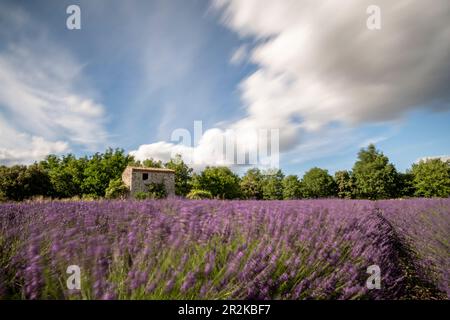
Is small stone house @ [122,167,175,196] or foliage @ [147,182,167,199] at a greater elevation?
small stone house @ [122,167,175,196]

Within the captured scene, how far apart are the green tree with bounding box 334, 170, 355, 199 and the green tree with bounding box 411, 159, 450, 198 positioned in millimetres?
7575

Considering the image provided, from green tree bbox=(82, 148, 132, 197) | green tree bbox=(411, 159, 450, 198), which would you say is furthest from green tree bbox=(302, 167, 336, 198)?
green tree bbox=(82, 148, 132, 197)

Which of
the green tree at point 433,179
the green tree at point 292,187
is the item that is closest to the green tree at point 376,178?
the green tree at point 433,179

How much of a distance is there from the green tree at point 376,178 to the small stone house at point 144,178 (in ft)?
83.2

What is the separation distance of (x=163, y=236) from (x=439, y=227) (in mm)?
3677

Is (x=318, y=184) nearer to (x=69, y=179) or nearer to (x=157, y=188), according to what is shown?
(x=157, y=188)

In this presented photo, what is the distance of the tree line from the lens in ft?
95.6

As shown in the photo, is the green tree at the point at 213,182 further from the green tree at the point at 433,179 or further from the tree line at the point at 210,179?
the green tree at the point at 433,179

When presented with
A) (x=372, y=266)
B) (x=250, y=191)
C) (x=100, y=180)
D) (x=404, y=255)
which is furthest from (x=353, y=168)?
(x=372, y=266)

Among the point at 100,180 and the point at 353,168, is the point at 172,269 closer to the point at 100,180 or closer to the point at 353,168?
the point at 100,180

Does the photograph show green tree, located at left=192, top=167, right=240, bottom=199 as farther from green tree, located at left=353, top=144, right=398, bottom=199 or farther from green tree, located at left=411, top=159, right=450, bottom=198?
green tree, located at left=411, top=159, right=450, bottom=198

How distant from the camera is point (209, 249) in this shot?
1934 millimetres

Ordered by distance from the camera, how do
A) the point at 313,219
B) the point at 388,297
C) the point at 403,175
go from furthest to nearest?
the point at 403,175 < the point at 313,219 < the point at 388,297

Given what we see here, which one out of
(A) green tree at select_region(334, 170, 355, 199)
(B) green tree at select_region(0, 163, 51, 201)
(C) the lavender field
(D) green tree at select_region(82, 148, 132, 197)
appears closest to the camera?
(C) the lavender field
